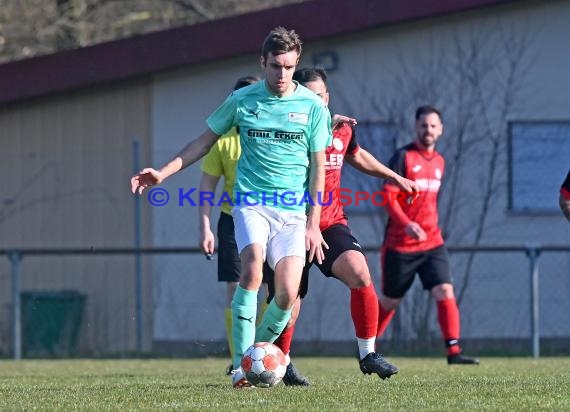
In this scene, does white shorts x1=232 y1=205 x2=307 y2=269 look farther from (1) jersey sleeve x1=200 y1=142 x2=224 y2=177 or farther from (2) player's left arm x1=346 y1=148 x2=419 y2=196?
(1) jersey sleeve x1=200 y1=142 x2=224 y2=177

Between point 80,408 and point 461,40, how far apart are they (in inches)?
459

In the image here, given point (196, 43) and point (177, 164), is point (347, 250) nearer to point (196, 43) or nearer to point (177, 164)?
point (177, 164)

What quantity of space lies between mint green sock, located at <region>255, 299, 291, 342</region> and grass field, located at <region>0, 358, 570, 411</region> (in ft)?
1.04

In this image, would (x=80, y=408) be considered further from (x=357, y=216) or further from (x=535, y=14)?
(x=535, y=14)

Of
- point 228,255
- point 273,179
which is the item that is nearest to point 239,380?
point 273,179

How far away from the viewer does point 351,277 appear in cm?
774

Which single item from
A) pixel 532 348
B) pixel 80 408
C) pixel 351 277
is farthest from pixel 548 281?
Result: pixel 80 408

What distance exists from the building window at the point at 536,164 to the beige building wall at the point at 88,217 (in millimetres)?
4859

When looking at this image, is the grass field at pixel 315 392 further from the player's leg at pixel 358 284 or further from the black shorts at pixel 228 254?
the black shorts at pixel 228 254

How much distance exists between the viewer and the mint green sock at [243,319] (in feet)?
23.6

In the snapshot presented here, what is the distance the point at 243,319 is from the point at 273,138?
1.06 m

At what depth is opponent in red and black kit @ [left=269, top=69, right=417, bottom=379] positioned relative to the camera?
7700 mm

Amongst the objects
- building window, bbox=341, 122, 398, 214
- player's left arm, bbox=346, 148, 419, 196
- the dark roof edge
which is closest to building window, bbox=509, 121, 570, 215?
building window, bbox=341, 122, 398, 214

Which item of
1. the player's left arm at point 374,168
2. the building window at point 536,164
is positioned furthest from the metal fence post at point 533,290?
the player's left arm at point 374,168
